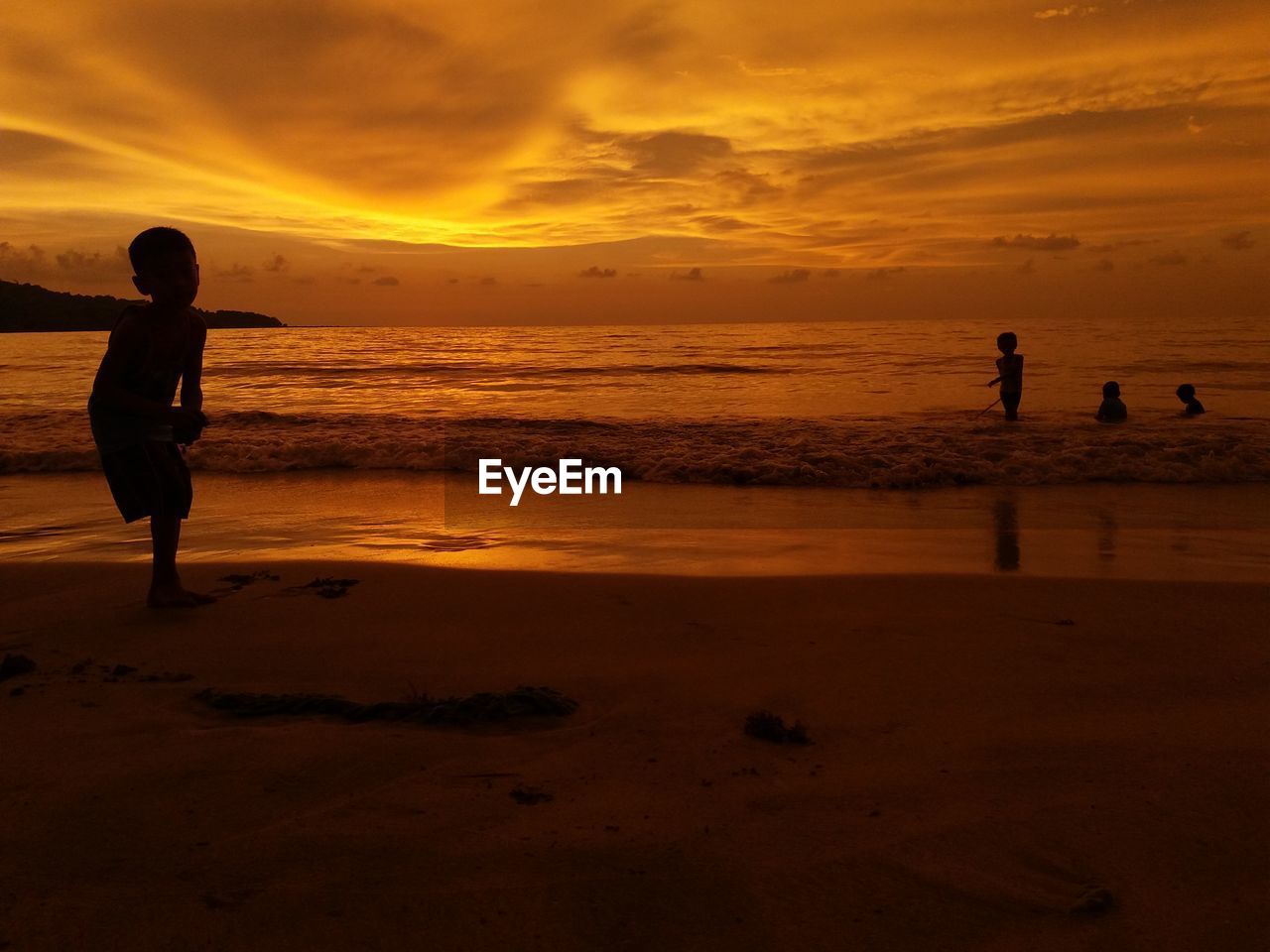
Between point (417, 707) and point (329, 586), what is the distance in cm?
228

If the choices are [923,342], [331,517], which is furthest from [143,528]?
[923,342]

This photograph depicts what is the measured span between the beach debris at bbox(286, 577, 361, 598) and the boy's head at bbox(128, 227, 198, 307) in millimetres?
1797

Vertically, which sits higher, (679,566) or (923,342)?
(923,342)

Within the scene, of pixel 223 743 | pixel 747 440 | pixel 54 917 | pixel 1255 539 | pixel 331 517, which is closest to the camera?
pixel 54 917

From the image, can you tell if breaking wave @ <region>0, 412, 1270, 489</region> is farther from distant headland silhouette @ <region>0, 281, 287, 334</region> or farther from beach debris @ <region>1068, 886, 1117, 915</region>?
distant headland silhouette @ <region>0, 281, 287, 334</region>

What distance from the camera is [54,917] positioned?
1937 mm

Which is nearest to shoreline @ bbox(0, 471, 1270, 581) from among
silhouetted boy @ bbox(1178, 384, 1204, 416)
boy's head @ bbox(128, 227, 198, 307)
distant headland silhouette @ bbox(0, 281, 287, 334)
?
boy's head @ bbox(128, 227, 198, 307)

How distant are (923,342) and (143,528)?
37696mm

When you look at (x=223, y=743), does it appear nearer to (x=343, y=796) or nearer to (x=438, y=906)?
(x=343, y=796)

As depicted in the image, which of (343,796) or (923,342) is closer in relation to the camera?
(343,796)

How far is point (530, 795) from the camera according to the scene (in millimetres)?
2514

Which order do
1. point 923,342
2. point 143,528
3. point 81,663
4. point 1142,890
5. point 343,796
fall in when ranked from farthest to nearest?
point 923,342 < point 143,528 < point 81,663 < point 343,796 < point 1142,890

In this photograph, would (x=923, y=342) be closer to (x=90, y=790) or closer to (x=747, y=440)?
(x=747, y=440)

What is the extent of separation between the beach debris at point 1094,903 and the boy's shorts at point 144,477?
4.40 meters
